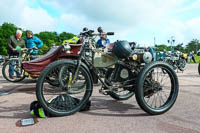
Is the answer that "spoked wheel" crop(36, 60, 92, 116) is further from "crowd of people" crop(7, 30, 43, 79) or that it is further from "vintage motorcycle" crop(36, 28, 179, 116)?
"crowd of people" crop(7, 30, 43, 79)

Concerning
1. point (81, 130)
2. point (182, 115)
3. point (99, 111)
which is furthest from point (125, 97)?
point (81, 130)

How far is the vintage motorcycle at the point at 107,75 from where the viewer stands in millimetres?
2588

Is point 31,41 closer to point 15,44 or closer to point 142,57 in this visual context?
point 15,44

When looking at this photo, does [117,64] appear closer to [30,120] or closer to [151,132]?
[151,132]

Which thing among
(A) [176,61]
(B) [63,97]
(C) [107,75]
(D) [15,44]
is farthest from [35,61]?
(A) [176,61]

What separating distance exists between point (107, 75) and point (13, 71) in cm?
435

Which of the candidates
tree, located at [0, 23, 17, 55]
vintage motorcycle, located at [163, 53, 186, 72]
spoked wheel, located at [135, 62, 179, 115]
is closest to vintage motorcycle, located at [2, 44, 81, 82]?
spoked wheel, located at [135, 62, 179, 115]

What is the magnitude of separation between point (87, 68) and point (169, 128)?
4.67 ft

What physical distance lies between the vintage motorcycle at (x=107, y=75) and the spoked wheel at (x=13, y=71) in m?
3.66

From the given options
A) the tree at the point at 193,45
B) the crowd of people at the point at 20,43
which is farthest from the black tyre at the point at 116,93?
the tree at the point at 193,45

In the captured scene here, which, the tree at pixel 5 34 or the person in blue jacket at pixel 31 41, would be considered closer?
the person in blue jacket at pixel 31 41

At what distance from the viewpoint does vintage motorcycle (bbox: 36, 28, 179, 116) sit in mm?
2588

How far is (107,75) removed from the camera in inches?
123

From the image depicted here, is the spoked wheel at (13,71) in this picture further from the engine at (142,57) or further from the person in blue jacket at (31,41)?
the engine at (142,57)
